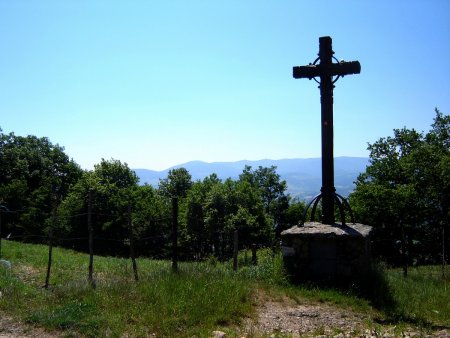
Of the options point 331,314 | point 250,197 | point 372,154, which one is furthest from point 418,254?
point 331,314

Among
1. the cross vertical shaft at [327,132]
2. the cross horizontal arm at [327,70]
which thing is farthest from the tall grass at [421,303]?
the cross horizontal arm at [327,70]

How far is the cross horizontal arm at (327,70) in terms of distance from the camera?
32.1 ft

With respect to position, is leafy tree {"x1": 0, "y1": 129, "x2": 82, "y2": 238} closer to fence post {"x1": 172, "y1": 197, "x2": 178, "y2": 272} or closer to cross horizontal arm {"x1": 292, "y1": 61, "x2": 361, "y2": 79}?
fence post {"x1": 172, "y1": 197, "x2": 178, "y2": 272}

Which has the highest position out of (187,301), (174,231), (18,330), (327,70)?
(327,70)

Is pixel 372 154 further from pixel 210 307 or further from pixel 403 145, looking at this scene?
pixel 210 307

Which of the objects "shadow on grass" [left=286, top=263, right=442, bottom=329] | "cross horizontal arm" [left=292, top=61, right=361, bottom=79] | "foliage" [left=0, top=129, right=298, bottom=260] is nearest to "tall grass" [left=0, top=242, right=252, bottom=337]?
"shadow on grass" [left=286, top=263, right=442, bottom=329]

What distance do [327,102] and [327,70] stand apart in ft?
2.54

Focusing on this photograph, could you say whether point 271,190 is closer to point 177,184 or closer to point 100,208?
point 177,184

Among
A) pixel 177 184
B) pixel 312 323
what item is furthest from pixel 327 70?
pixel 177 184

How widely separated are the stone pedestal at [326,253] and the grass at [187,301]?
1.33ft

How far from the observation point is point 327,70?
9.98m

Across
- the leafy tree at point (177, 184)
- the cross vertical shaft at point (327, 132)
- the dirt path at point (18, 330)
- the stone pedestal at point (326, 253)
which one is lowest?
the dirt path at point (18, 330)

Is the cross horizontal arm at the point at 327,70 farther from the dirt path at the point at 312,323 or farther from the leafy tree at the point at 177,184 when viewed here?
the leafy tree at the point at 177,184

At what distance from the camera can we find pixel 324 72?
10008 millimetres
